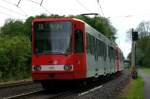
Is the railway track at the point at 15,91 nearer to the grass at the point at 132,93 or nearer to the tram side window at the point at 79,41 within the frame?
the tram side window at the point at 79,41

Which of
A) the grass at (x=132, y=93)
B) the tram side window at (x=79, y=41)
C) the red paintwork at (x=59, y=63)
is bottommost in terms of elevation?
the grass at (x=132, y=93)

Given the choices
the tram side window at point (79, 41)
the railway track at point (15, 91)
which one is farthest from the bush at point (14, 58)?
the tram side window at point (79, 41)

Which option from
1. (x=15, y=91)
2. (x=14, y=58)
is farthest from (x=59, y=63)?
(x=14, y=58)

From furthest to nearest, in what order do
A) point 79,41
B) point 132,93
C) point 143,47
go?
point 143,47
point 79,41
point 132,93

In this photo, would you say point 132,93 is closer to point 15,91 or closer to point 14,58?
point 15,91

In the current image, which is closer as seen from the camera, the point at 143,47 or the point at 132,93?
the point at 132,93

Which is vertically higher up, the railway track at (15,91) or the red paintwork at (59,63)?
the red paintwork at (59,63)

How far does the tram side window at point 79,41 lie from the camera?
25062 millimetres

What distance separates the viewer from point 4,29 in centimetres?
10625

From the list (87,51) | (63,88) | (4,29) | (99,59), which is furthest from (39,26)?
(4,29)

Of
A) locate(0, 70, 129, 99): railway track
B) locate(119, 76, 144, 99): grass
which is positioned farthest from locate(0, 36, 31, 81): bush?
locate(0, 70, 129, 99): railway track

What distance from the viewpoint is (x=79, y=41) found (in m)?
25.3

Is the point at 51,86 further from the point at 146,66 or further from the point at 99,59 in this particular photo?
the point at 146,66

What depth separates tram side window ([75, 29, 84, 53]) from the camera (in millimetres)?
25062
